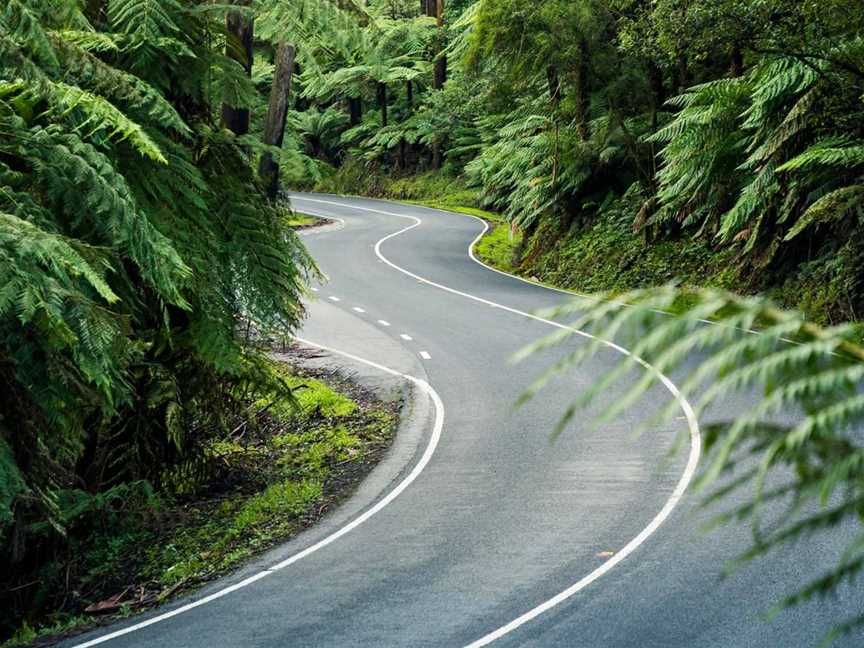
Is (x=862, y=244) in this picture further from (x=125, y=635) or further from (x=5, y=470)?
(x=5, y=470)

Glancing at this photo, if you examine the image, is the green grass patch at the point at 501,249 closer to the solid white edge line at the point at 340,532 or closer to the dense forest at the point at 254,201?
the dense forest at the point at 254,201

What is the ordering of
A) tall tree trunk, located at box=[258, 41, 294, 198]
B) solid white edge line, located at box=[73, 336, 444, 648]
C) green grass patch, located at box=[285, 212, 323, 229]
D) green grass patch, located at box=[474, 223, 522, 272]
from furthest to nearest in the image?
1. green grass patch, located at box=[285, 212, 323, 229]
2. green grass patch, located at box=[474, 223, 522, 272]
3. tall tree trunk, located at box=[258, 41, 294, 198]
4. solid white edge line, located at box=[73, 336, 444, 648]

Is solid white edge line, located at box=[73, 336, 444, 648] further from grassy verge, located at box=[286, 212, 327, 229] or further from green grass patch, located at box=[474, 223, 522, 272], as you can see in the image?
grassy verge, located at box=[286, 212, 327, 229]

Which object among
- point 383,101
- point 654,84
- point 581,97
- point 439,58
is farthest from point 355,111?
point 654,84

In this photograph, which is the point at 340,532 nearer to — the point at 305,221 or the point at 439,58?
the point at 305,221

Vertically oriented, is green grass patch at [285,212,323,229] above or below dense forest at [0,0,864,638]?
below

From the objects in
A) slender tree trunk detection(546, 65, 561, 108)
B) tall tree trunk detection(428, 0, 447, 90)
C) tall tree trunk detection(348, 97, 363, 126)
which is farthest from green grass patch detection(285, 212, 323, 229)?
tall tree trunk detection(348, 97, 363, 126)

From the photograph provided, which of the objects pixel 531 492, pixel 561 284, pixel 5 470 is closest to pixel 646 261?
pixel 561 284

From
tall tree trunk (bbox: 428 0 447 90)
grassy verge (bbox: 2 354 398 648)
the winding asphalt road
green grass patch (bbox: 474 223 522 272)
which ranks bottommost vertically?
grassy verge (bbox: 2 354 398 648)

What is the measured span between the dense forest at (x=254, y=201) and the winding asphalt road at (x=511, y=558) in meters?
2.14

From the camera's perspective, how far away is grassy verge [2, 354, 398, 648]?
35.6ft

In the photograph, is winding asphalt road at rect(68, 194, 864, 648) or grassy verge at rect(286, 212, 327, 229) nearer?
winding asphalt road at rect(68, 194, 864, 648)

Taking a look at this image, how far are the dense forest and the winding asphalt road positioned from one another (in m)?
2.14

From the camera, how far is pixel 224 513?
43.2ft
